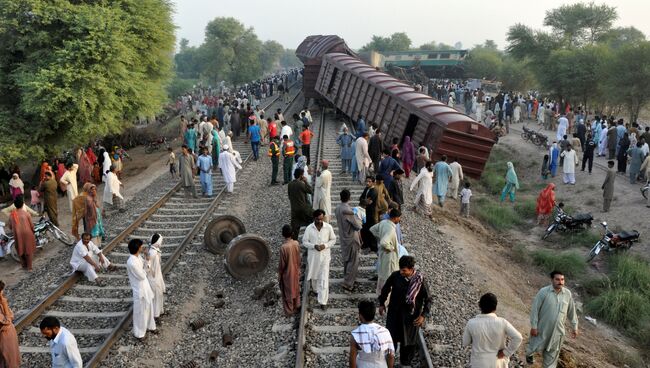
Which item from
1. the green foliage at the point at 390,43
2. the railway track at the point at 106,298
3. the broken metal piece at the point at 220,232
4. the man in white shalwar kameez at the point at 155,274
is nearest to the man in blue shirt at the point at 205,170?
the railway track at the point at 106,298

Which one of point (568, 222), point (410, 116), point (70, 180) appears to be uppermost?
point (410, 116)

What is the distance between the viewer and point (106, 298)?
8.07m

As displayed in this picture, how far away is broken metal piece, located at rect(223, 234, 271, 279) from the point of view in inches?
340

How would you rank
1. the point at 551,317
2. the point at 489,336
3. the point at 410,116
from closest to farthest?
the point at 489,336 < the point at 551,317 < the point at 410,116

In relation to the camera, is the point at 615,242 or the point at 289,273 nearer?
the point at 289,273

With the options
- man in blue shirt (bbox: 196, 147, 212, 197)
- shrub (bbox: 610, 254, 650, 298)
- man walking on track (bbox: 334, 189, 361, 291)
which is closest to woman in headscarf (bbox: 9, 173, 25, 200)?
man in blue shirt (bbox: 196, 147, 212, 197)

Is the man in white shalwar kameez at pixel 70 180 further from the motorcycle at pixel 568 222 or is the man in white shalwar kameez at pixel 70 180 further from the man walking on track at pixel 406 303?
the motorcycle at pixel 568 222

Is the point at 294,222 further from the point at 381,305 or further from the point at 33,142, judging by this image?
the point at 33,142

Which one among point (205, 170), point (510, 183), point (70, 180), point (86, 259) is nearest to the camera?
point (86, 259)

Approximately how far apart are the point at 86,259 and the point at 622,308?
9.93 meters

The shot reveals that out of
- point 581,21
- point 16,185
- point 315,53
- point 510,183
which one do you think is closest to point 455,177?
point 510,183

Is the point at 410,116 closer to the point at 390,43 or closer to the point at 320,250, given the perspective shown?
the point at 320,250

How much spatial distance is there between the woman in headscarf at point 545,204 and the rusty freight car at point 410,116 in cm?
224

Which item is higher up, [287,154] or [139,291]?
[287,154]
